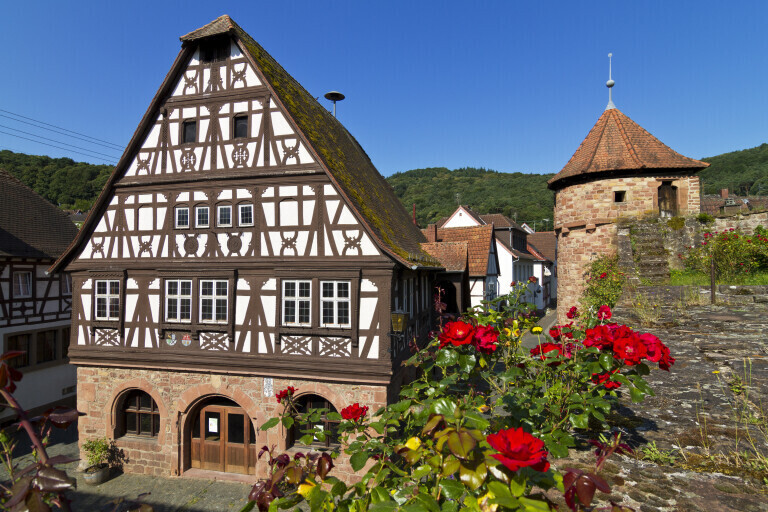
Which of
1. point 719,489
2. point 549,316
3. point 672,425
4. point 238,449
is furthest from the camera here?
point 549,316

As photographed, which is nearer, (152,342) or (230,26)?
(230,26)

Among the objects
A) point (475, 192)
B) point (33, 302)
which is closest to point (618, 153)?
point (33, 302)

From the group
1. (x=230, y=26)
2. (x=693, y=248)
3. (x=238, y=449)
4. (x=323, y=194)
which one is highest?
(x=230, y=26)

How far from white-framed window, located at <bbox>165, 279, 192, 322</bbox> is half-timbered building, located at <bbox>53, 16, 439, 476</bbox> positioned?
0.04 meters

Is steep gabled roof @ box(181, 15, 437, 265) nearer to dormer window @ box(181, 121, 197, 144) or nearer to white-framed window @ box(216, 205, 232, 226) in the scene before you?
dormer window @ box(181, 121, 197, 144)

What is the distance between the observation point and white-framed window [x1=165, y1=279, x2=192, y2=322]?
11070 mm

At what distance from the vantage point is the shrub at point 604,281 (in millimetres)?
11000

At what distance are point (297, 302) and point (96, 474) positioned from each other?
7.10m

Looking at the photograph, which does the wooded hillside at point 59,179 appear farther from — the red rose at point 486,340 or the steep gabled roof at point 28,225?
the red rose at point 486,340

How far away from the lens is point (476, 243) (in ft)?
73.4

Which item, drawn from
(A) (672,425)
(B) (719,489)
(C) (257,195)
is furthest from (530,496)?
(C) (257,195)

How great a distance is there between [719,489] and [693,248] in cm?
1161

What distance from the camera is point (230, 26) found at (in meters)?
10.4

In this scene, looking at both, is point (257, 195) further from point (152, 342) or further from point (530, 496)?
point (530, 496)
